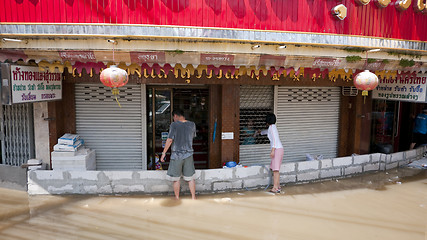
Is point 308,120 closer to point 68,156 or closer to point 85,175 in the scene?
A: point 85,175

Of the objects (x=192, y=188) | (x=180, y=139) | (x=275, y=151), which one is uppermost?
(x=180, y=139)

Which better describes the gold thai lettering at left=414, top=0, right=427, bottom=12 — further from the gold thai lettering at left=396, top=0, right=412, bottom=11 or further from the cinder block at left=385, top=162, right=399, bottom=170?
the cinder block at left=385, top=162, right=399, bottom=170

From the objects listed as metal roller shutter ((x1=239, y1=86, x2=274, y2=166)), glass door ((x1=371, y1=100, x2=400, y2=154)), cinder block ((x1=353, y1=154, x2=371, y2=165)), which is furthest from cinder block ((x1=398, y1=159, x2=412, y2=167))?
metal roller shutter ((x1=239, y1=86, x2=274, y2=166))

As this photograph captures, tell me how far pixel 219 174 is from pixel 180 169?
99 cm

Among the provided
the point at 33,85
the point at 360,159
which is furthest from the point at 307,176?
the point at 33,85

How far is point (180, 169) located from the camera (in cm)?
632

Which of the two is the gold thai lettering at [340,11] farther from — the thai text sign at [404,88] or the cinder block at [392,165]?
the cinder block at [392,165]

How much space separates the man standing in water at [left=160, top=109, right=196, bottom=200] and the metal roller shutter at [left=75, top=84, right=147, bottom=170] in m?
2.15

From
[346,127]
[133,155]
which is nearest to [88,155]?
[133,155]

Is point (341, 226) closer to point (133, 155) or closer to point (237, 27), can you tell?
point (237, 27)

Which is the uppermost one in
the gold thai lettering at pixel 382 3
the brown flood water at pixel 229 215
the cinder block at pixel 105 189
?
the gold thai lettering at pixel 382 3

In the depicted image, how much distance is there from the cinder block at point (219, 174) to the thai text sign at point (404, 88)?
213 inches

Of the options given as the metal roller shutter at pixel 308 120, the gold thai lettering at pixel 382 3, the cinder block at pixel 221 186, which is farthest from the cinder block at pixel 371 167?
the gold thai lettering at pixel 382 3

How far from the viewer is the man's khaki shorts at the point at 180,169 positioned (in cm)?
627
